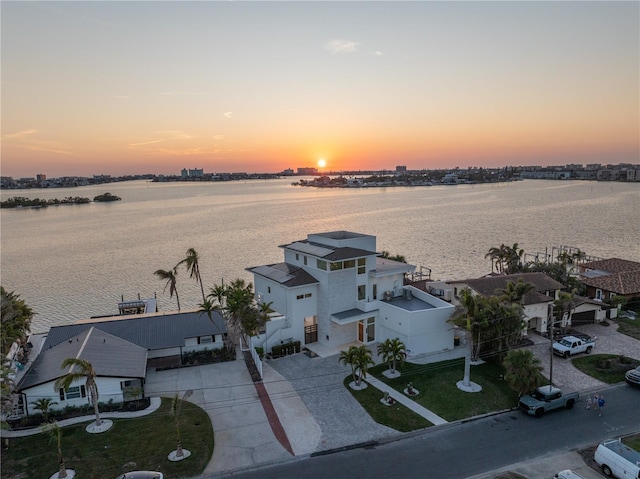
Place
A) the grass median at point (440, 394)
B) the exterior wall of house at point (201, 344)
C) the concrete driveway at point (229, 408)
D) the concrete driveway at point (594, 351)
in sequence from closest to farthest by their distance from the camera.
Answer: the concrete driveway at point (229, 408) → the grass median at point (440, 394) → the concrete driveway at point (594, 351) → the exterior wall of house at point (201, 344)

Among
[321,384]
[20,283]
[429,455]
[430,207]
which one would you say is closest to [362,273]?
[321,384]

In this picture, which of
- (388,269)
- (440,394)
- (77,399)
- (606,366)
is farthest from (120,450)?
(606,366)

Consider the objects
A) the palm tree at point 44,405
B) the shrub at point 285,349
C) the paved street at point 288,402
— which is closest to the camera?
the paved street at point 288,402

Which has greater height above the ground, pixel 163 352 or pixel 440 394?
pixel 163 352

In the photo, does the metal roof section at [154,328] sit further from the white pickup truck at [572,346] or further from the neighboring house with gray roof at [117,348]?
the white pickup truck at [572,346]

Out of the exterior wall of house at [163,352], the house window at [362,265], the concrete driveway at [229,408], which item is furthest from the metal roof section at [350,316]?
the exterior wall of house at [163,352]

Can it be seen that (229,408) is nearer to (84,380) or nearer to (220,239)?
(84,380)

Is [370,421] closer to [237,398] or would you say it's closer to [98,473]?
[237,398]
